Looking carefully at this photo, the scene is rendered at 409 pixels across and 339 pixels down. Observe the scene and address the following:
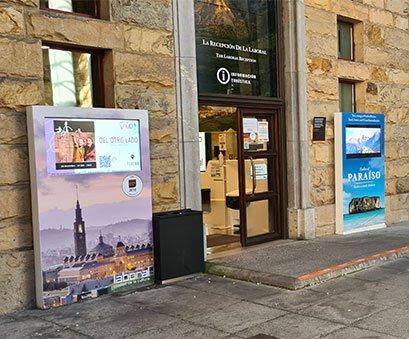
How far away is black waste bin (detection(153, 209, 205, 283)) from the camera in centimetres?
650

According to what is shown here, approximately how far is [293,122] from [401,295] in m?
3.97

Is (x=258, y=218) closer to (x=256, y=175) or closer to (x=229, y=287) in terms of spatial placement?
Answer: (x=256, y=175)

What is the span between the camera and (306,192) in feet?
30.1

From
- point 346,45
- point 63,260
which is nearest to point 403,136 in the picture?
point 346,45

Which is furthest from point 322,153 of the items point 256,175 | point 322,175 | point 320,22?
point 320,22

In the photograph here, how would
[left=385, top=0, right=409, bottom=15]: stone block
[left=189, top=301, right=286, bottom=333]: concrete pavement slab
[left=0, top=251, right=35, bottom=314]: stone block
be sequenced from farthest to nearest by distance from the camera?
[left=385, top=0, right=409, bottom=15]: stone block < [left=0, top=251, right=35, bottom=314]: stone block < [left=189, top=301, right=286, bottom=333]: concrete pavement slab

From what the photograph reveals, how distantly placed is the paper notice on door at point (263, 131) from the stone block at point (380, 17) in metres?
3.62

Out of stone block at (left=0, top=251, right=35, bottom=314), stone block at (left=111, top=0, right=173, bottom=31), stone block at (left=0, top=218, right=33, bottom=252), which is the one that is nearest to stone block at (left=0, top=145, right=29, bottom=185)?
stone block at (left=0, top=218, right=33, bottom=252)

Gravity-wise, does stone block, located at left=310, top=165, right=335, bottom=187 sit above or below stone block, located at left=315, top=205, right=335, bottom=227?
above

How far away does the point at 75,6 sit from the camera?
645cm

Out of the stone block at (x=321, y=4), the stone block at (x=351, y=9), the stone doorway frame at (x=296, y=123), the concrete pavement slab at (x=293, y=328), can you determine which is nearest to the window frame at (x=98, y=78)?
the concrete pavement slab at (x=293, y=328)

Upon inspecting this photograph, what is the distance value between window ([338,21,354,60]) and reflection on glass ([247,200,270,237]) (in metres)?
3.48

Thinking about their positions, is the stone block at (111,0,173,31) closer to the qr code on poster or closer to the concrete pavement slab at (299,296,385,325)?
the qr code on poster

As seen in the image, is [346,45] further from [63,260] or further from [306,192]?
[63,260]
